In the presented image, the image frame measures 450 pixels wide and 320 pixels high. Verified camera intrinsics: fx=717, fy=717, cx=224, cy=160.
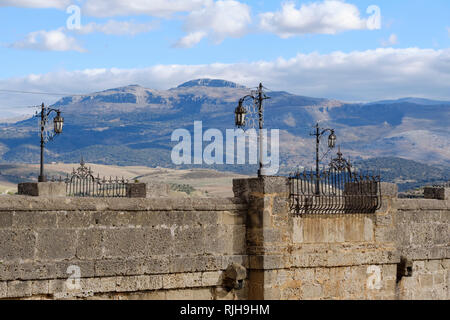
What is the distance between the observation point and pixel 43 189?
14898 millimetres

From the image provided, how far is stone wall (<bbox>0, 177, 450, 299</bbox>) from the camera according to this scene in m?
10.1

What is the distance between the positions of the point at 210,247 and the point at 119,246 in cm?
159

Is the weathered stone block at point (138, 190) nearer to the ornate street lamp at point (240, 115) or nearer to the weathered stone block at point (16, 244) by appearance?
the ornate street lamp at point (240, 115)

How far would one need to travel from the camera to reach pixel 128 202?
1090cm

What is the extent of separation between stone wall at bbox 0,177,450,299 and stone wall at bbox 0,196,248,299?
2 centimetres

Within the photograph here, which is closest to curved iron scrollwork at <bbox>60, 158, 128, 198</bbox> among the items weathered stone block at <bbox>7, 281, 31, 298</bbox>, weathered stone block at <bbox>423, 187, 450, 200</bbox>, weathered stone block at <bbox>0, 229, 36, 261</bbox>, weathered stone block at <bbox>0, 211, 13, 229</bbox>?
weathered stone block at <bbox>0, 229, 36, 261</bbox>

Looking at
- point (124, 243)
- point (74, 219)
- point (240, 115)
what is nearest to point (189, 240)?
point (124, 243)

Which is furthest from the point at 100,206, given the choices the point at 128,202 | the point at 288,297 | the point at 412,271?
the point at 412,271

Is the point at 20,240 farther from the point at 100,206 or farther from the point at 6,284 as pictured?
the point at 100,206

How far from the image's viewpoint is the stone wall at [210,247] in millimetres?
10148

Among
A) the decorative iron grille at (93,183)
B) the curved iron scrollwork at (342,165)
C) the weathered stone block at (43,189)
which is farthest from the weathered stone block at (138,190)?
the curved iron scrollwork at (342,165)

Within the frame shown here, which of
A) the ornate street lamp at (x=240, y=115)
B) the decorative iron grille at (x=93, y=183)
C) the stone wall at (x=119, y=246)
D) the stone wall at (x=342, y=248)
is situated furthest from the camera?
the ornate street lamp at (x=240, y=115)

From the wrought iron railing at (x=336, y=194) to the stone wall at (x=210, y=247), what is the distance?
17 centimetres
